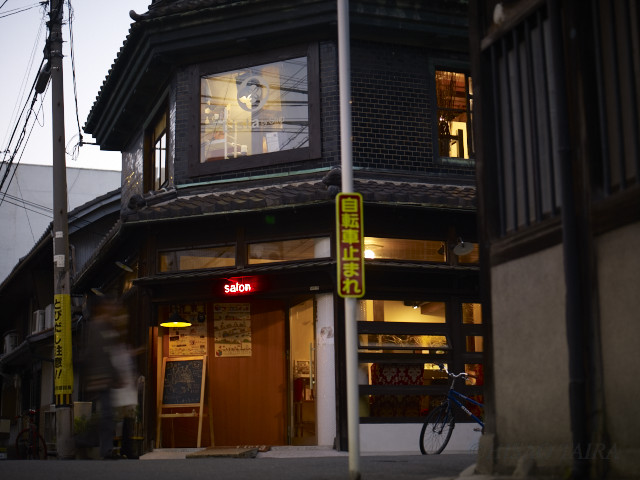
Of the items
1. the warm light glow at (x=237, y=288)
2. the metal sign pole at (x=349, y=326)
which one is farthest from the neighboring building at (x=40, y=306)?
the metal sign pole at (x=349, y=326)

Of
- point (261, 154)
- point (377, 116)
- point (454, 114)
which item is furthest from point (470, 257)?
point (261, 154)

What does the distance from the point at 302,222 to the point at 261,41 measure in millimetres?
3676

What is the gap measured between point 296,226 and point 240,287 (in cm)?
147

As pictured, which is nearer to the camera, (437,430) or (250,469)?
(250,469)

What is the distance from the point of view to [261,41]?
691 inches

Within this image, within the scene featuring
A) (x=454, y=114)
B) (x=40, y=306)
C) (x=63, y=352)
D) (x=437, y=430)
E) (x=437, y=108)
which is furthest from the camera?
(x=40, y=306)

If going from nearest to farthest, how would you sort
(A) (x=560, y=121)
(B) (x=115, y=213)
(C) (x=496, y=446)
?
(A) (x=560, y=121) < (C) (x=496, y=446) < (B) (x=115, y=213)

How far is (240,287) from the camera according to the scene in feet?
54.3

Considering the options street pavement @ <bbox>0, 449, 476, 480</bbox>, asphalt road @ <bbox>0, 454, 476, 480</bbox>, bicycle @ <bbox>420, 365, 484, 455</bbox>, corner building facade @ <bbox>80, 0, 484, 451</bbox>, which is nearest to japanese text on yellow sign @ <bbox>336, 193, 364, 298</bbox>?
street pavement @ <bbox>0, 449, 476, 480</bbox>

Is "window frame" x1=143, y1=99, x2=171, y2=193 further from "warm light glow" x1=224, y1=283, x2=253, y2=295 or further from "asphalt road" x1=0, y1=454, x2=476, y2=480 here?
"asphalt road" x1=0, y1=454, x2=476, y2=480

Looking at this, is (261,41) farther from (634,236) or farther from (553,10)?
(634,236)

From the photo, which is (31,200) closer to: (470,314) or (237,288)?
(237,288)

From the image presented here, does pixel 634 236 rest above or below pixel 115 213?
below

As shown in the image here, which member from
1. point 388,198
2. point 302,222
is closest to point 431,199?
point 388,198
